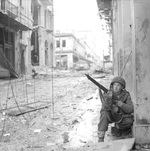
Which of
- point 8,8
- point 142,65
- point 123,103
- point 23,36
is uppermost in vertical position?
point 8,8

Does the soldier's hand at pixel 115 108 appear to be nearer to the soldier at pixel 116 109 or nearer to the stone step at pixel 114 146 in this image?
the soldier at pixel 116 109

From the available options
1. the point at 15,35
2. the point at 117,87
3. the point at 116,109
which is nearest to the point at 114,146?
the point at 116,109

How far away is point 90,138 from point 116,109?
0.84 meters

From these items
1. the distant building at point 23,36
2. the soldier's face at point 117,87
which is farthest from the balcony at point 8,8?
the soldier's face at point 117,87

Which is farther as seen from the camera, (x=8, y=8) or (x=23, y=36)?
(x=23, y=36)

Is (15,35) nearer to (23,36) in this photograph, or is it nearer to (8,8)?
(23,36)

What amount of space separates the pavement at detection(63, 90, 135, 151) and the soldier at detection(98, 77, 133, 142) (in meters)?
0.25

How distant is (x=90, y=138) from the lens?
151 inches

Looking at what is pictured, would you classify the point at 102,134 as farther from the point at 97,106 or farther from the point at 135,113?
the point at 97,106

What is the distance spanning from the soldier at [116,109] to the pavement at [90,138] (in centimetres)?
25

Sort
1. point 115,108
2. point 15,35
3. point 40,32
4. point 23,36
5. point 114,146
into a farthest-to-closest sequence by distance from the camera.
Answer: point 40,32
point 23,36
point 15,35
point 115,108
point 114,146

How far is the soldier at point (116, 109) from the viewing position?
325 centimetres

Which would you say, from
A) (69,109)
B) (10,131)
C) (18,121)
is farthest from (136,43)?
(69,109)

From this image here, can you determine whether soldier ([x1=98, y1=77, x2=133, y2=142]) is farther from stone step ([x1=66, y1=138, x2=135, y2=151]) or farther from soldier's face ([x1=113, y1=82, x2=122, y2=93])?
stone step ([x1=66, y1=138, x2=135, y2=151])
